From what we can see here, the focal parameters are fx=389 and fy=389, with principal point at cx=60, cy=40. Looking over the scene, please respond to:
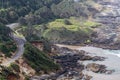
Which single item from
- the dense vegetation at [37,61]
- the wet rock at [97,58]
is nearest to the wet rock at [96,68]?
the wet rock at [97,58]

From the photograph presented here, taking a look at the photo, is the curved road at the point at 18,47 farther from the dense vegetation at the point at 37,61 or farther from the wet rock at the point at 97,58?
the wet rock at the point at 97,58

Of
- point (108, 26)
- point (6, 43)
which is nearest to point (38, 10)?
point (108, 26)

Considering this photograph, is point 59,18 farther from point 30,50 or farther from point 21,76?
point 21,76

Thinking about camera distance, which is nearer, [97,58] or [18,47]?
[18,47]

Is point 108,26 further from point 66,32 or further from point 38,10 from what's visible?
point 38,10

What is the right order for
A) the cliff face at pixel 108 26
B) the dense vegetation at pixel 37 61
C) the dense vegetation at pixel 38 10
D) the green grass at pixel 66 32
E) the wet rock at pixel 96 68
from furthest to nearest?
the dense vegetation at pixel 38 10 → the green grass at pixel 66 32 → the cliff face at pixel 108 26 → the wet rock at pixel 96 68 → the dense vegetation at pixel 37 61

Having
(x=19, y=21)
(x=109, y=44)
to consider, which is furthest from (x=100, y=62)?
(x=19, y=21)
